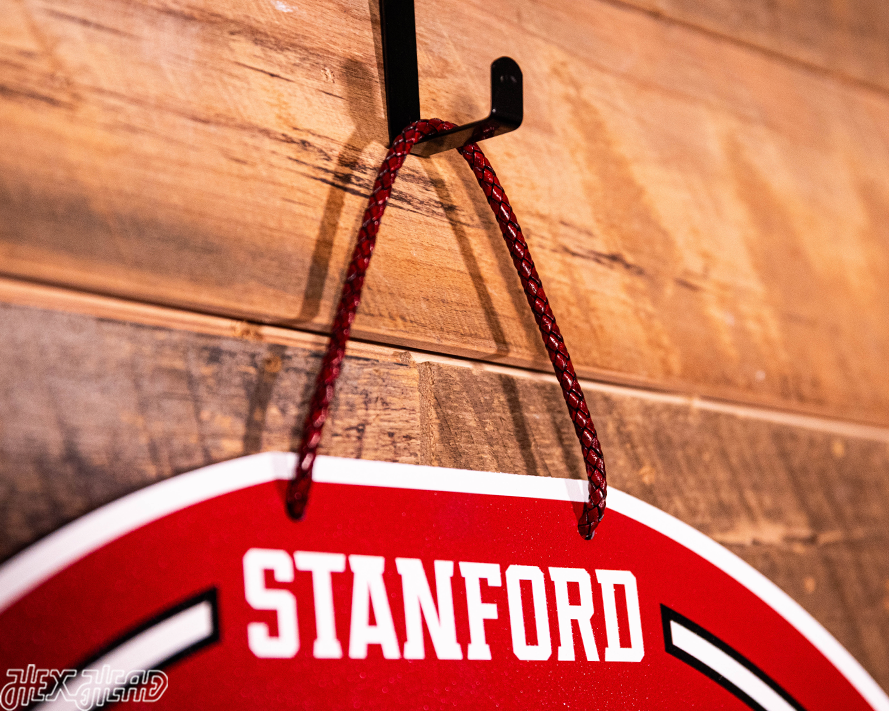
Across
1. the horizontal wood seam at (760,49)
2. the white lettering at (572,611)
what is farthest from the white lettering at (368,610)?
the horizontal wood seam at (760,49)

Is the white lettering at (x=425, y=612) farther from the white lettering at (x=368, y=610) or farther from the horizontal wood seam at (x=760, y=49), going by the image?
the horizontal wood seam at (x=760, y=49)

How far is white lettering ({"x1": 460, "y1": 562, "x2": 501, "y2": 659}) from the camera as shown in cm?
40

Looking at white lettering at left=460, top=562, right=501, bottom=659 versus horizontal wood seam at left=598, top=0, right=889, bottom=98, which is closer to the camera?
white lettering at left=460, top=562, right=501, bottom=659

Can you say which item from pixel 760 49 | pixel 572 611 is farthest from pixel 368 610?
pixel 760 49

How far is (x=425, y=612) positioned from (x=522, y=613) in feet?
0.20

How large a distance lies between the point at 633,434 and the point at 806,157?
35 centimetres

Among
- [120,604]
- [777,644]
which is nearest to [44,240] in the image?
[120,604]

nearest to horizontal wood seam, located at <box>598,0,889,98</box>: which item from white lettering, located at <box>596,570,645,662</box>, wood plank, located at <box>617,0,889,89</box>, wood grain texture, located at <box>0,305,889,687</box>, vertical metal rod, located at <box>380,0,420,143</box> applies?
wood plank, located at <box>617,0,889,89</box>

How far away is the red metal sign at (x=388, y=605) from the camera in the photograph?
32cm

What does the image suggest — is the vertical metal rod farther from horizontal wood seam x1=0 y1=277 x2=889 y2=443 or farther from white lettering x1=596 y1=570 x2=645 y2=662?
white lettering x1=596 y1=570 x2=645 y2=662

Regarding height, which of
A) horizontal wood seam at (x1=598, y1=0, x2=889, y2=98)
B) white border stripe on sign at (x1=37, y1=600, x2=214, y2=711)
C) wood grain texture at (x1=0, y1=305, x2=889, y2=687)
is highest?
horizontal wood seam at (x1=598, y1=0, x2=889, y2=98)

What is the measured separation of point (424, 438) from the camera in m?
0.42

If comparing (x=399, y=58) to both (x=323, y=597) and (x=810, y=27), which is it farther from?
(x=810, y=27)

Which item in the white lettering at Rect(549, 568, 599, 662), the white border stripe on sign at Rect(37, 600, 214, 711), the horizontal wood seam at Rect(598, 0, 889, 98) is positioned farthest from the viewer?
the horizontal wood seam at Rect(598, 0, 889, 98)
